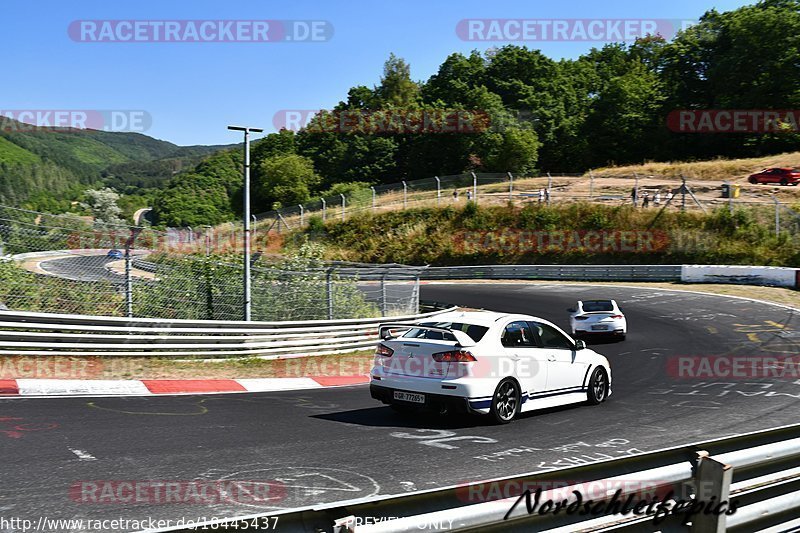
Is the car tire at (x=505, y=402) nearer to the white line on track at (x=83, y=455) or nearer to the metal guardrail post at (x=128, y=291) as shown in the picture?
the white line on track at (x=83, y=455)

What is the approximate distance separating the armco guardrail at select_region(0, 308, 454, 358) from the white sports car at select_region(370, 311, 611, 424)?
6.02m

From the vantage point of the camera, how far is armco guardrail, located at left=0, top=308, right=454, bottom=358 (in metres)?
13.7

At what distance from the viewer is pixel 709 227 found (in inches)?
1770

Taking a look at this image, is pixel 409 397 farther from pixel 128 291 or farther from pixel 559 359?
pixel 128 291

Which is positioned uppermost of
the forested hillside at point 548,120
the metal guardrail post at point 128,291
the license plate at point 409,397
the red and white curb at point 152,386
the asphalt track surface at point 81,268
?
the forested hillside at point 548,120

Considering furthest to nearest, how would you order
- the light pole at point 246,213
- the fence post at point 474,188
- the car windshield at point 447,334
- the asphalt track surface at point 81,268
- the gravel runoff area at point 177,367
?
the fence post at point 474,188, the light pole at point 246,213, the asphalt track surface at point 81,268, the gravel runoff area at point 177,367, the car windshield at point 447,334

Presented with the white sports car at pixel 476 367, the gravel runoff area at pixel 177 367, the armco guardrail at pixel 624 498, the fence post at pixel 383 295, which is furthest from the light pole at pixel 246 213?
the armco guardrail at pixel 624 498

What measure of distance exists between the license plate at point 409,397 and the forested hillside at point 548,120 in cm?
6997

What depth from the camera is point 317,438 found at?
9.23 meters

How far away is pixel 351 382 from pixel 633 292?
2363cm

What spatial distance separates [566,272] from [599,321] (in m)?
22.3

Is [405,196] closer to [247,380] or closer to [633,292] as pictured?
[633,292]

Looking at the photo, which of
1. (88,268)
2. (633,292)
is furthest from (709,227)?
(88,268)

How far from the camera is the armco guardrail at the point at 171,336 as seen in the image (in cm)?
1374
